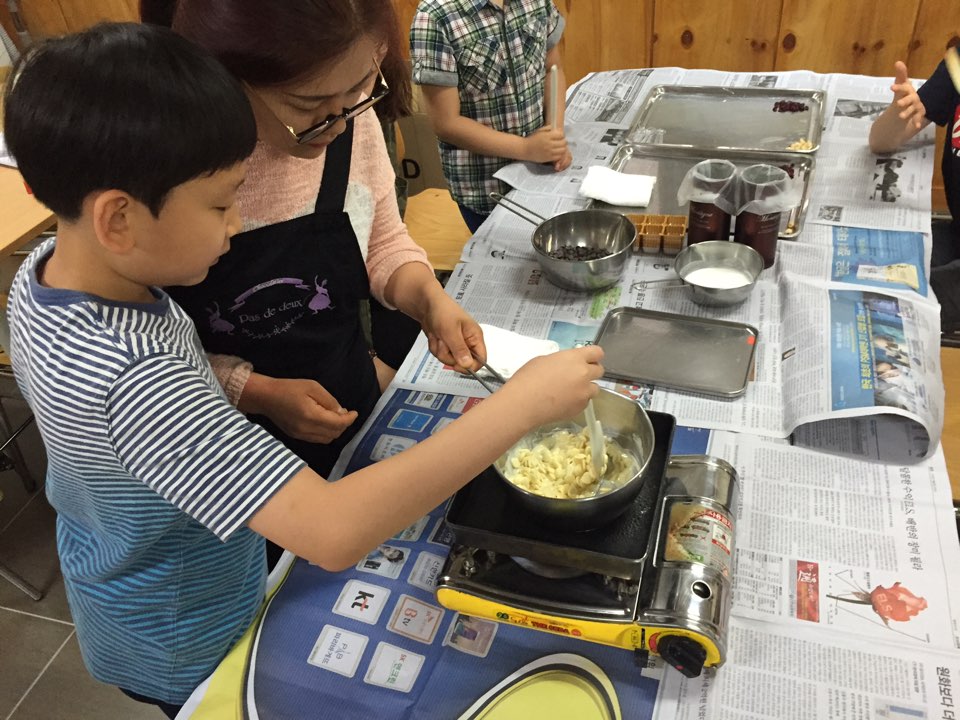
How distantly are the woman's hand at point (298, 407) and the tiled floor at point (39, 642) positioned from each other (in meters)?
1.02

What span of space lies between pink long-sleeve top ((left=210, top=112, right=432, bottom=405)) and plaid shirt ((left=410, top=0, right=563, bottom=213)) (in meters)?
0.66

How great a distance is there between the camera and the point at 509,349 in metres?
1.21

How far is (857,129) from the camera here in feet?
5.87

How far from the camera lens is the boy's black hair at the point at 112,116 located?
60 cm

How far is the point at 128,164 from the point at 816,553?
0.86m

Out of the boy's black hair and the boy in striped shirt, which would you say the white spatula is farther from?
the boy's black hair

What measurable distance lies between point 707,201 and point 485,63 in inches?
29.1

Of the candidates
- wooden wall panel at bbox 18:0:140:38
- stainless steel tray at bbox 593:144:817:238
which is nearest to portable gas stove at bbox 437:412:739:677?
stainless steel tray at bbox 593:144:817:238

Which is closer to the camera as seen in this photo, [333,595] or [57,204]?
[57,204]

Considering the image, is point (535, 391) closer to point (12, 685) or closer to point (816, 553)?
point (816, 553)

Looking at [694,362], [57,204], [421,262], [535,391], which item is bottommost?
[694,362]

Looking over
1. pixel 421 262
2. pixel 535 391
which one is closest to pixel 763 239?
pixel 421 262

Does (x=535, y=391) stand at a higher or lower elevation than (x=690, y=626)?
higher

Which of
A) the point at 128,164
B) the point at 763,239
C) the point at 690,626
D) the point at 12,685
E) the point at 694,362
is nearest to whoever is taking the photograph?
the point at 128,164
